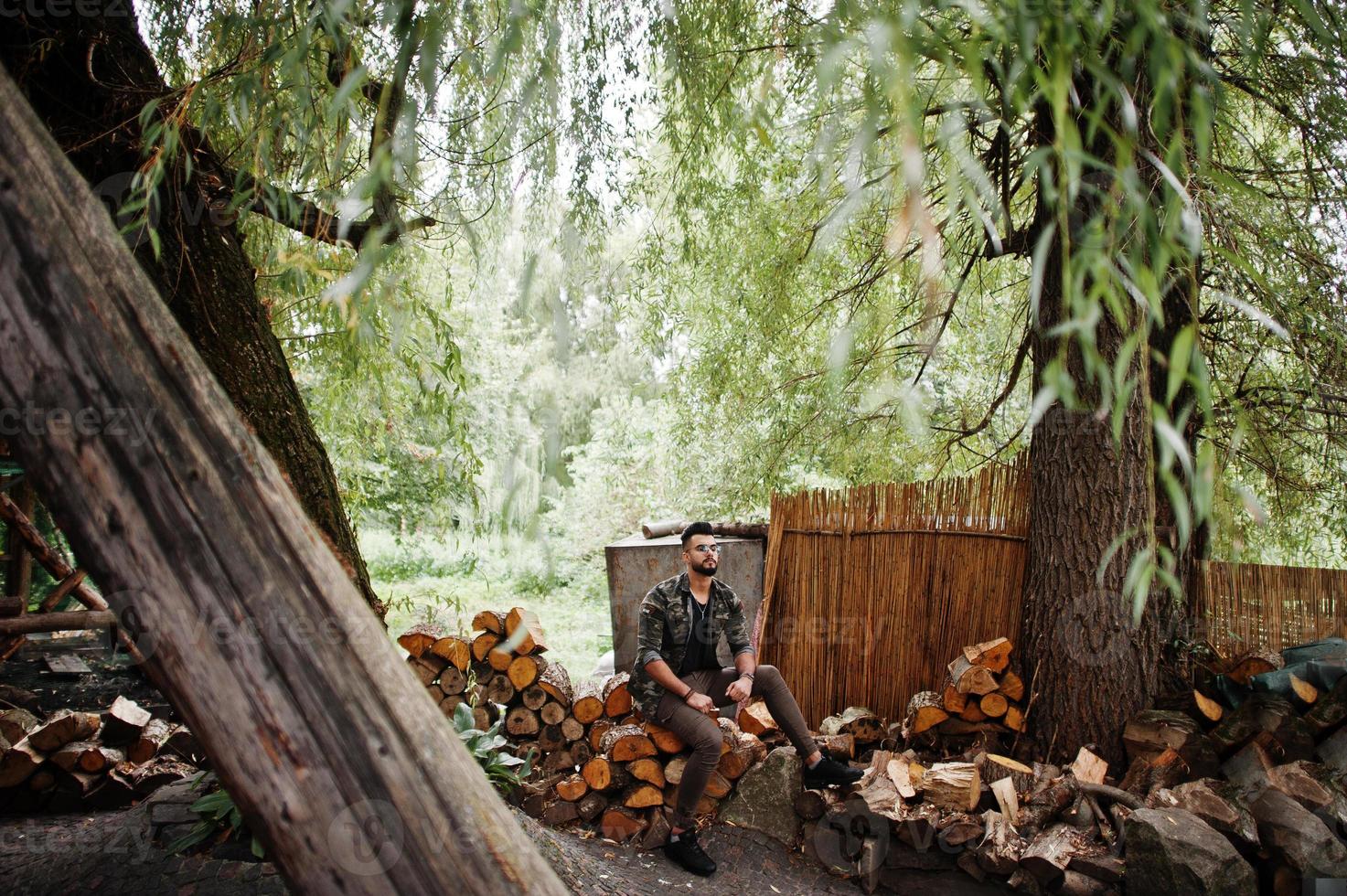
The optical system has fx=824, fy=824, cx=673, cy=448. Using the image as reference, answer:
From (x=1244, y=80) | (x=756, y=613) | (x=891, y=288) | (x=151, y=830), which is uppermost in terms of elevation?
(x=1244, y=80)

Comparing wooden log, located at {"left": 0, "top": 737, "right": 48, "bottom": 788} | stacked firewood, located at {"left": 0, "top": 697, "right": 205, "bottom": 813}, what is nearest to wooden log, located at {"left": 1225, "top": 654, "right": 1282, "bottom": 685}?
stacked firewood, located at {"left": 0, "top": 697, "right": 205, "bottom": 813}

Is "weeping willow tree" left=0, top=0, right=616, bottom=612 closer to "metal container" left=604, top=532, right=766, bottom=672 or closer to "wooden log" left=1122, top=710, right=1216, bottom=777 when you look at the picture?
"metal container" left=604, top=532, right=766, bottom=672

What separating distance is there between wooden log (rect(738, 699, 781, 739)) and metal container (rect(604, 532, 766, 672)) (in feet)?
3.55

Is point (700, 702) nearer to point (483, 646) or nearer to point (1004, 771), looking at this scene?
point (483, 646)

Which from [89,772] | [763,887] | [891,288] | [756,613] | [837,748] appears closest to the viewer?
[763,887]

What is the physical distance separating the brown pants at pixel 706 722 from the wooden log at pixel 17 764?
284 centimetres

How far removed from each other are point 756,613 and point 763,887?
201 centimetres

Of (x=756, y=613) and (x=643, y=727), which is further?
(x=756, y=613)

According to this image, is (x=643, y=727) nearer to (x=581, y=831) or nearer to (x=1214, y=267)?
(x=581, y=831)

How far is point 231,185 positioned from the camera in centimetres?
296

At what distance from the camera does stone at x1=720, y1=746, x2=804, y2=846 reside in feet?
12.4

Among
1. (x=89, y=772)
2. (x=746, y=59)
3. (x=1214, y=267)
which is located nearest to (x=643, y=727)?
(x=89, y=772)

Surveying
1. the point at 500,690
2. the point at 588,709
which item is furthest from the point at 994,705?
the point at 500,690

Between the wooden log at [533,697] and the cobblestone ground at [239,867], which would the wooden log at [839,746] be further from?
the wooden log at [533,697]
